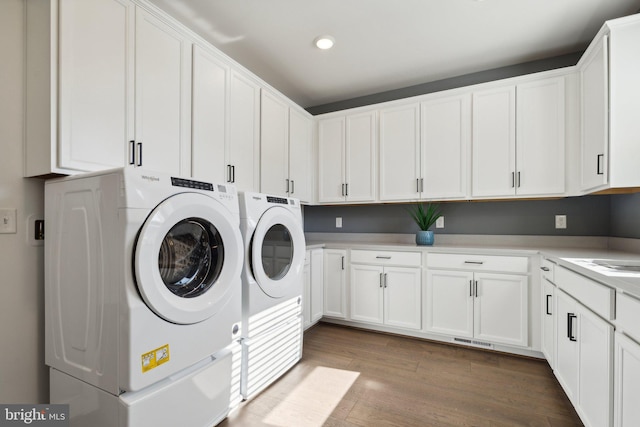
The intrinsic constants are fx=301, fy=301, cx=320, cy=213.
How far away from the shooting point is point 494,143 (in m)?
2.62

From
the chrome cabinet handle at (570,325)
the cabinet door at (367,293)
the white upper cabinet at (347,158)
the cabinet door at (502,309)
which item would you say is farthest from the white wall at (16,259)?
the cabinet door at (502,309)

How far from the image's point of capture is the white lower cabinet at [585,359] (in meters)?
1.24

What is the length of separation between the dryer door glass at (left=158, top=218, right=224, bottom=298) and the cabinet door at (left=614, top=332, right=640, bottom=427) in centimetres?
176

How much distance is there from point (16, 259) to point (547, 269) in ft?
10.3

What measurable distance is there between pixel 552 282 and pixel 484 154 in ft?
3.85

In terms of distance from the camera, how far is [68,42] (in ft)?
4.47

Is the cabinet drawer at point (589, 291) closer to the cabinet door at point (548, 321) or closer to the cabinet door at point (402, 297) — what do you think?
the cabinet door at point (548, 321)

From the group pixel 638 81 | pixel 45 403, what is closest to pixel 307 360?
pixel 45 403

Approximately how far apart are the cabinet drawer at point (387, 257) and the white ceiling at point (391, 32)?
1755mm

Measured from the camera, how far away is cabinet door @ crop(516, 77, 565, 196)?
95.0 inches

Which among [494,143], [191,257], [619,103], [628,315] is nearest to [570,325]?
[628,315]

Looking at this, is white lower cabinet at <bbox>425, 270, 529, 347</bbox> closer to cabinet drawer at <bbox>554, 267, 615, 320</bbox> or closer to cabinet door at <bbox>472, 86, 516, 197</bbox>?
cabinet drawer at <bbox>554, 267, 615, 320</bbox>

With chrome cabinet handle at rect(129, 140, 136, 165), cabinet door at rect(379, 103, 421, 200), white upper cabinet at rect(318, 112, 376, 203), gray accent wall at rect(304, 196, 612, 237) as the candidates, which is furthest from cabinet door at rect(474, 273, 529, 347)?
chrome cabinet handle at rect(129, 140, 136, 165)

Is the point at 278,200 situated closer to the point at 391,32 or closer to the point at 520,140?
the point at 391,32
